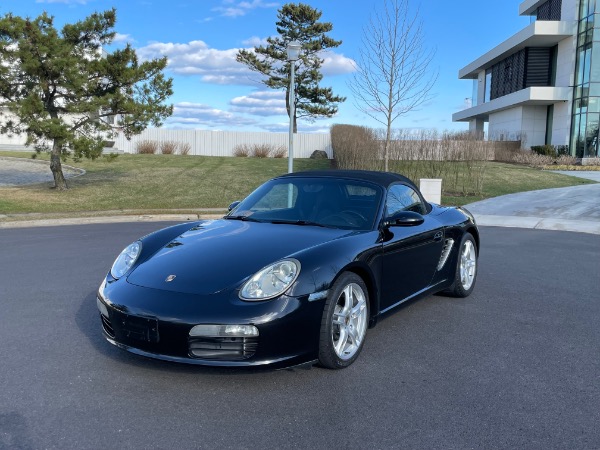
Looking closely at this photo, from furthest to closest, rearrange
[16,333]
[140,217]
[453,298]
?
[140,217] → [453,298] → [16,333]

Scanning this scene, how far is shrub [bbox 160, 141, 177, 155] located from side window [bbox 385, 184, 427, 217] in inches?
1345

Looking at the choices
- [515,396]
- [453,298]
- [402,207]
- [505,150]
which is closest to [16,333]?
[402,207]

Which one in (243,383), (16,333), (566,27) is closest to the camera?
(243,383)

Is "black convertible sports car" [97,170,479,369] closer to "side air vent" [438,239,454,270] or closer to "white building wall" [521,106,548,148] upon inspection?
"side air vent" [438,239,454,270]

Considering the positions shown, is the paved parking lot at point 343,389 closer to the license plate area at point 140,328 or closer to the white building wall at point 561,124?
the license plate area at point 140,328

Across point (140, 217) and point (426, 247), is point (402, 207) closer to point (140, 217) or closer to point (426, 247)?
point (426, 247)

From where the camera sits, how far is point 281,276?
3.52m

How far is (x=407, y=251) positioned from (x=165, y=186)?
17.3m

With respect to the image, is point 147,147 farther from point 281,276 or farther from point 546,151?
point 281,276

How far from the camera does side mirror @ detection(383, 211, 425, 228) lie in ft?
14.4

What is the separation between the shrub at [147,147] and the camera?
37469 millimetres

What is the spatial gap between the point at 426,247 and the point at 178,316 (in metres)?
2.56

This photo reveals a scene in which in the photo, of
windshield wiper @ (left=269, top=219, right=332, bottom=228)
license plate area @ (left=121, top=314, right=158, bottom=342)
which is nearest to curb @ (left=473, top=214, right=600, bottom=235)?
windshield wiper @ (left=269, top=219, right=332, bottom=228)

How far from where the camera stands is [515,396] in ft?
11.2
